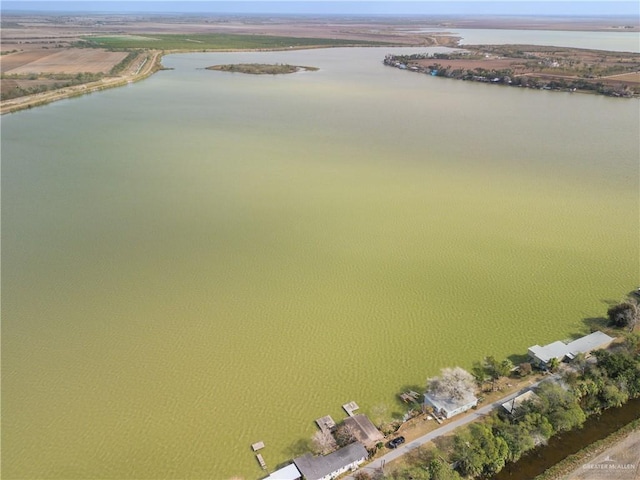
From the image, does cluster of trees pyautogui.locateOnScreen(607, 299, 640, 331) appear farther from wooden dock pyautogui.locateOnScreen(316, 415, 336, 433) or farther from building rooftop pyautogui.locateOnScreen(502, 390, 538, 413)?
wooden dock pyautogui.locateOnScreen(316, 415, 336, 433)

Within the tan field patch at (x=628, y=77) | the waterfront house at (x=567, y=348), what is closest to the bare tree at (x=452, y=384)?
the waterfront house at (x=567, y=348)

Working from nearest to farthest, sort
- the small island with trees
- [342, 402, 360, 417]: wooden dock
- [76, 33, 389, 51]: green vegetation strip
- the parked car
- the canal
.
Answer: the canal, the parked car, [342, 402, 360, 417]: wooden dock, the small island with trees, [76, 33, 389, 51]: green vegetation strip

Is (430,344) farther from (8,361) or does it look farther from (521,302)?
(8,361)

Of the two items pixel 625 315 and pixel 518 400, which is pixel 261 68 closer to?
pixel 625 315

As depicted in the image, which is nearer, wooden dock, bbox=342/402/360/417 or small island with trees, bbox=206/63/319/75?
wooden dock, bbox=342/402/360/417

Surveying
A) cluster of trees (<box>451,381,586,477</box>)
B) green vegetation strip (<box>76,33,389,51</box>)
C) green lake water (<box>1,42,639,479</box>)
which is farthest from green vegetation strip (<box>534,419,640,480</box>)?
green vegetation strip (<box>76,33,389,51</box>)

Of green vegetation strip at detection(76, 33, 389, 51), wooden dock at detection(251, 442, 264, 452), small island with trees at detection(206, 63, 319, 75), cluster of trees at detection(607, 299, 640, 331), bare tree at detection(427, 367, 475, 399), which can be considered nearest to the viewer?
wooden dock at detection(251, 442, 264, 452)

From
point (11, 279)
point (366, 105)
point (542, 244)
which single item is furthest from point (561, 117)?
point (11, 279)

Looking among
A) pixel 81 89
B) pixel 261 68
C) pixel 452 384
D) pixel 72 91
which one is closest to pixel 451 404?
pixel 452 384
